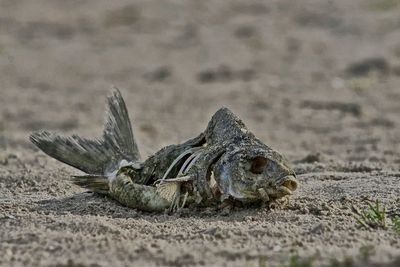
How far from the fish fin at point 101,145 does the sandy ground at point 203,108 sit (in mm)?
213

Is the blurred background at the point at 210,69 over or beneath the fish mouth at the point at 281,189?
over

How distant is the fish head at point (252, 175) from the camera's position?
483 centimetres

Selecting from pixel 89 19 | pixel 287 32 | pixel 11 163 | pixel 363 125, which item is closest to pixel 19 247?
pixel 11 163

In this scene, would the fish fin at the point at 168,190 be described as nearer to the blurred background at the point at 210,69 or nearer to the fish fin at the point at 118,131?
the fish fin at the point at 118,131

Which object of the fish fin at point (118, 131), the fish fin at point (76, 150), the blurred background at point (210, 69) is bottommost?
the fish fin at point (76, 150)

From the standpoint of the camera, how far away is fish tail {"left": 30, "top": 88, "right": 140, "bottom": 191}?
18.4ft

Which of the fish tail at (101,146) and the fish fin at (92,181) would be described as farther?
the fish tail at (101,146)

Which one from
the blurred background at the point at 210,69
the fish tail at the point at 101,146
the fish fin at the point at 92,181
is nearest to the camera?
the fish fin at the point at 92,181

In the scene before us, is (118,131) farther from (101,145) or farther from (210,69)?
(210,69)

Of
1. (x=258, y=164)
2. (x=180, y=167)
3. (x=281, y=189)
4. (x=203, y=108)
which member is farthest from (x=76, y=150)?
(x=203, y=108)

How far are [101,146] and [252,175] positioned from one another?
1.15m

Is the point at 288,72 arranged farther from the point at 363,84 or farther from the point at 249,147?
the point at 249,147

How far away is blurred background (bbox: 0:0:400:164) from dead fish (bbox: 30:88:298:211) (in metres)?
1.74

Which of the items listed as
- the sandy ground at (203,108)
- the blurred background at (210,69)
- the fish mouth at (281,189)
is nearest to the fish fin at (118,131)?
the sandy ground at (203,108)
